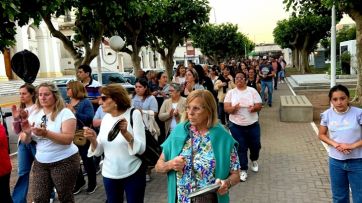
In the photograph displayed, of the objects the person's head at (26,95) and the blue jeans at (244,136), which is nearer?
the person's head at (26,95)

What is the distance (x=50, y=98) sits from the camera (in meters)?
4.30

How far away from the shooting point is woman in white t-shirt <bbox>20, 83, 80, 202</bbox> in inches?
165

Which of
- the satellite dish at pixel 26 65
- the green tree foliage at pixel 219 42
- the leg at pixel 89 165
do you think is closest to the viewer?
the leg at pixel 89 165

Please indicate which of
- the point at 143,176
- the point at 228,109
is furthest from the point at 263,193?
the point at 143,176

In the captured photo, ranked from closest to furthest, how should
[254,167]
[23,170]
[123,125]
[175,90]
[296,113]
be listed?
[123,125] < [23,170] < [175,90] < [254,167] < [296,113]

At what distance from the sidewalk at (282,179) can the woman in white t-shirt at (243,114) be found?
0.49m

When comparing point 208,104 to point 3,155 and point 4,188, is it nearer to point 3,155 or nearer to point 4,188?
point 3,155

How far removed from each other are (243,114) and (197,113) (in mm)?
3508

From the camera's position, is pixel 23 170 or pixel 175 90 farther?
pixel 175 90

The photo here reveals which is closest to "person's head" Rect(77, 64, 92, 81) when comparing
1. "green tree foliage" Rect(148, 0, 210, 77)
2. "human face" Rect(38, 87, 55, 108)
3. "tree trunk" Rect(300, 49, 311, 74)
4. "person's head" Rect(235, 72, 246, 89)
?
"person's head" Rect(235, 72, 246, 89)

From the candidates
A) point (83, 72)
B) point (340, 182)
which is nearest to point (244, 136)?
point (340, 182)

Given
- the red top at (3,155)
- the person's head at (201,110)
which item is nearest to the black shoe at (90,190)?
the red top at (3,155)

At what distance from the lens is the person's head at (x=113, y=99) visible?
3.98 metres

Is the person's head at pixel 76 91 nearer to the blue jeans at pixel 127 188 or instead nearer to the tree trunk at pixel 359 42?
the blue jeans at pixel 127 188
